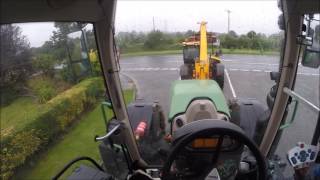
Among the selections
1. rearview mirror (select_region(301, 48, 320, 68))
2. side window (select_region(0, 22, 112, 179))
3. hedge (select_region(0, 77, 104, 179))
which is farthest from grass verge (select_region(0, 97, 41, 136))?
rearview mirror (select_region(301, 48, 320, 68))

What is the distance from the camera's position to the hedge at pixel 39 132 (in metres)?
6.06

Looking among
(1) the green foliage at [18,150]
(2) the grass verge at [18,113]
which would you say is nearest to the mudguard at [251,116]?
(1) the green foliage at [18,150]

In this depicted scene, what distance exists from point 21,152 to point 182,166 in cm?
490

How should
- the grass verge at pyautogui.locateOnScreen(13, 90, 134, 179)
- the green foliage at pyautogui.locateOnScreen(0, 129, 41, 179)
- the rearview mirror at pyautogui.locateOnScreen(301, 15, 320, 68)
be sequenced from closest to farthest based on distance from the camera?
the rearview mirror at pyautogui.locateOnScreen(301, 15, 320, 68), the grass verge at pyautogui.locateOnScreen(13, 90, 134, 179), the green foliage at pyautogui.locateOnScreen(0, 129, 41, 179)

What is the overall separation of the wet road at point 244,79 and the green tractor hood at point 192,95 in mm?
134

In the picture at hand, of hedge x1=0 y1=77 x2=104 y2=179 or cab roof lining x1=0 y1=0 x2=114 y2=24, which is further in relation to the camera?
hedge x1=0 y1=77 x2=104 y2=179

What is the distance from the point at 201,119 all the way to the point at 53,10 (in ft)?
4.59

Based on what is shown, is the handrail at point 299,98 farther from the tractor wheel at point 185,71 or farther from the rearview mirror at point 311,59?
the tractor wheel at point 185,71

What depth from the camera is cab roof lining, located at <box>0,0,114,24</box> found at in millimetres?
2111

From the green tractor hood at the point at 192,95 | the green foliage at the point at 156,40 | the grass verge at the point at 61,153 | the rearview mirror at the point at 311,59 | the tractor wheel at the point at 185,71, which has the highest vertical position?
the green foliage at the point at 156,40

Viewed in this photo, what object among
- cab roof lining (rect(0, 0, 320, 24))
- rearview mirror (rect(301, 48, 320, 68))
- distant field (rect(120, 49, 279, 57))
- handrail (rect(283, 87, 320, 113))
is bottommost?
handrail (rect(283, 87, 320, 113))

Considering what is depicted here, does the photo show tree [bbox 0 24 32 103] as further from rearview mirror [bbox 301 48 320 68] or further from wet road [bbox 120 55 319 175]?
rearview mirror [bbox 301 48 320 68]

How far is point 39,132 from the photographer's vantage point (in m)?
6.79

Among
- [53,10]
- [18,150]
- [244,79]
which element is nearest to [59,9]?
[53,10]
